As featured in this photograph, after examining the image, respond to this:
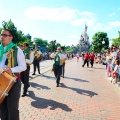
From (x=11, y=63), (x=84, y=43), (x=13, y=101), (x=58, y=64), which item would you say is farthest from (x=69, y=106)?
(x=84, y=43)

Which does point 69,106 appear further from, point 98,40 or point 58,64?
point 98,40

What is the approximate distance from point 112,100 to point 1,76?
5.58m

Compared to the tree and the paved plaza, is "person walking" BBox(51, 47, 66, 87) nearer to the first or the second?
the paved plaza

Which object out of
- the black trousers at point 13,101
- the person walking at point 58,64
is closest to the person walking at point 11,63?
the black trousers at point 13,101

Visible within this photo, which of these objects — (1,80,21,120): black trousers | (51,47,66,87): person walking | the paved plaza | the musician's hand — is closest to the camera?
the musician's hand

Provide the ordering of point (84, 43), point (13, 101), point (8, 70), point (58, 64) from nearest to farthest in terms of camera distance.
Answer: point (8, 70) < point (13, 101) < point (58, 64) < point (84, 43)

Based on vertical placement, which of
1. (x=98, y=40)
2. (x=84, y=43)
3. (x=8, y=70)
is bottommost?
(x=8, y=70)

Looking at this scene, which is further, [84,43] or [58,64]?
[84,43]

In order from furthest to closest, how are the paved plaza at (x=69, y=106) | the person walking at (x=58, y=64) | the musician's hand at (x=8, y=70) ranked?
the person walking at (x=58, y=64) → the paved plaza at (x=69, y=106) → the musician's hand at (x=8, y=70)

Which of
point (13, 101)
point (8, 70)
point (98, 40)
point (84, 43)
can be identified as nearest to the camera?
point (8, 70)

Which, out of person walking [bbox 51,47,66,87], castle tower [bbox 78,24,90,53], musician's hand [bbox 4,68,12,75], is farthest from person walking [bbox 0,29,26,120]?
castle tower [bbox 78,24,90,53]

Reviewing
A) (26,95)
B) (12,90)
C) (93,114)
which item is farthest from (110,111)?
(12,90)

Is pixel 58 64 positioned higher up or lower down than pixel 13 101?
higher up

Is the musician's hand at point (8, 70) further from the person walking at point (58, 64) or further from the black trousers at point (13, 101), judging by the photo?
the person walking at point (58, 64)
